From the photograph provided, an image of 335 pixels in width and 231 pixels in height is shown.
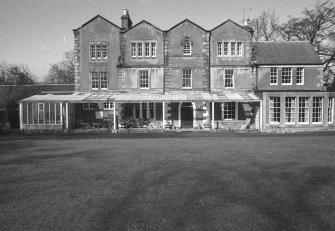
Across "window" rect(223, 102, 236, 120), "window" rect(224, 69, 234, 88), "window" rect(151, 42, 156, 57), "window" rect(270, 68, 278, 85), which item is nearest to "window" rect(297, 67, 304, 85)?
"window" rect(270, 68, 278, 85)

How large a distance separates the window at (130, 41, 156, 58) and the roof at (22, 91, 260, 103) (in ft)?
12.3

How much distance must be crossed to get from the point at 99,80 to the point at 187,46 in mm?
9093

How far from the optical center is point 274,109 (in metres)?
21.6

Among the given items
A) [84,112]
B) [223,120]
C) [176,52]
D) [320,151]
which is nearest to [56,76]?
[84,112]

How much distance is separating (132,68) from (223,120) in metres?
9.86

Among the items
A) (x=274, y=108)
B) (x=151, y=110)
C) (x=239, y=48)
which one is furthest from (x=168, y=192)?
(x=239, y=48)

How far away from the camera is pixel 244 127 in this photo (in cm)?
2336

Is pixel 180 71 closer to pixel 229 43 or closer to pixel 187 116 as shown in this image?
pixel 187 116

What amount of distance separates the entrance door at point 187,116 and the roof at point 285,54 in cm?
791

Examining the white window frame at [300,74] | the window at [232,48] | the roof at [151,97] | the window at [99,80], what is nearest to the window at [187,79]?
the roof at [151,97]

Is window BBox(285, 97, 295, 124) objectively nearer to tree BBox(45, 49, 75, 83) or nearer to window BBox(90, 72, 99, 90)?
window BBox(90, 72, 99, 90)

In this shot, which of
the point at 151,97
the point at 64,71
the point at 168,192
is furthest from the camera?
the point at 64,71

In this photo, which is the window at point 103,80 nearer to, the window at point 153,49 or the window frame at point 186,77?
the window at point 153,49

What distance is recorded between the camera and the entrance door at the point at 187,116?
24.0m
